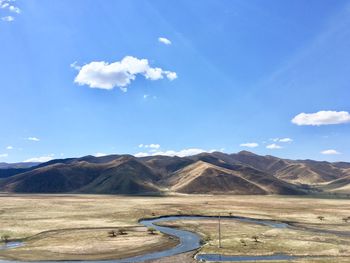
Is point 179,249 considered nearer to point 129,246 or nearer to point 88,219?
point 129,246

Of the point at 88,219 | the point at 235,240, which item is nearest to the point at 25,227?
the point at 88,219

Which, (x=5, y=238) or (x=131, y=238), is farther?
(x=131, y=238)

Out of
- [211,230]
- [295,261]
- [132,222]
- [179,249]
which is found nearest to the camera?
[295,261]

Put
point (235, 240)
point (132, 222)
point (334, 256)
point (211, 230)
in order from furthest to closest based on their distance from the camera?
point (132, 222) → point (211, 230) → point (235, 240) → point (334, 256)

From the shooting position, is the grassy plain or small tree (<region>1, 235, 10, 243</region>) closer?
the grassy plain

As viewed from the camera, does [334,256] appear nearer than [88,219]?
Yes

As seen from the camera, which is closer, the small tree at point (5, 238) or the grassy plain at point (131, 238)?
the grassy plain at point (131, 238)

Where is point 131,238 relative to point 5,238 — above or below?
below

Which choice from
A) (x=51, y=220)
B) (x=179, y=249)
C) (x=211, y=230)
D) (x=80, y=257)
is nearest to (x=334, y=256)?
(x=179, y=249)

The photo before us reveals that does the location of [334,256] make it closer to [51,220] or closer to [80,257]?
[80,257]
